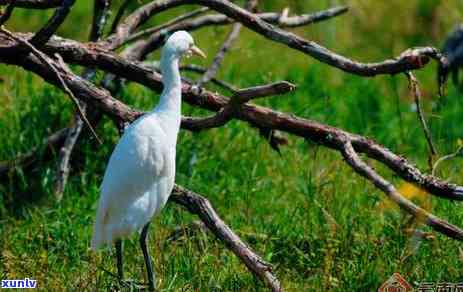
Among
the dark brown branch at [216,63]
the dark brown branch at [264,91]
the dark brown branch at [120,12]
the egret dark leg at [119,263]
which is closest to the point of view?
the dark brown branch at [264,91]

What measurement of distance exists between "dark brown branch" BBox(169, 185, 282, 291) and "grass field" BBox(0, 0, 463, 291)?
0.22 meters

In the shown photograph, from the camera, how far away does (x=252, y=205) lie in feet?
20.6

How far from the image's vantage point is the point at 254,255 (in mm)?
4859

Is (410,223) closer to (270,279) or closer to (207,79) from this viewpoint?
(270,279)

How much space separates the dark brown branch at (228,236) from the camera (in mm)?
4812

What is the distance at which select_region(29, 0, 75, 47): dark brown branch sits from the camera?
486 cm

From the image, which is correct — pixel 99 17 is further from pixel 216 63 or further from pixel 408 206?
pixel 408 206

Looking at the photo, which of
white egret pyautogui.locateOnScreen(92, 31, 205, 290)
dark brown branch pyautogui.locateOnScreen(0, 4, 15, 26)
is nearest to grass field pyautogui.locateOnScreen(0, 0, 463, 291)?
white egret pyautogui.locateOnScreen(92, 31, 205, 290)

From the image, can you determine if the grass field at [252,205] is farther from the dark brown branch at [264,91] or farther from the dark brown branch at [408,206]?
the dark brown branch at [264,91]

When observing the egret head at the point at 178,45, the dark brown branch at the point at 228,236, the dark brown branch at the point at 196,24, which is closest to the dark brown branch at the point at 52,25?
the egret head at the point at 178,45

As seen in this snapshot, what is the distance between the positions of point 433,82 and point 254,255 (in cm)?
553

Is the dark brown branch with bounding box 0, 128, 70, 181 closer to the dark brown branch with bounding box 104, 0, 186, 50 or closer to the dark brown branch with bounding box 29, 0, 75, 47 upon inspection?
the dark brown branch with bounding box 104, 0, 186, 50

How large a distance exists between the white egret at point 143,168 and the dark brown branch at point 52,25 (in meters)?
0.47

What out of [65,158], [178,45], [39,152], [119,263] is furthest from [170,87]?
[39,152]
